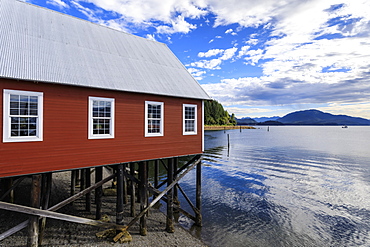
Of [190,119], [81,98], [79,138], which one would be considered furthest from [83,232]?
[190,119]

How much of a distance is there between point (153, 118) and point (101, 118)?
287 cm

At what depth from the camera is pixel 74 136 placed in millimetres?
10203

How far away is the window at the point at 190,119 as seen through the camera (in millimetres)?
14125

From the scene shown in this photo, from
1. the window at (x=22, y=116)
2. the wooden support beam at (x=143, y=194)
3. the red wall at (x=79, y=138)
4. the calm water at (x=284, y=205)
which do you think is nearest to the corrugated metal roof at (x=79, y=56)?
the red wall at (x=79, y=138)

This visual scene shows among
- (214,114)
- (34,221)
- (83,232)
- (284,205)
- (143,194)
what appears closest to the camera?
(34,221)

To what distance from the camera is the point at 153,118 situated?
12.7 meters

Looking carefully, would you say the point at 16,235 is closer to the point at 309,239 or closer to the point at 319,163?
the point at 309,239

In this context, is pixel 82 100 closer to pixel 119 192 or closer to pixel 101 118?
pixel 101 118

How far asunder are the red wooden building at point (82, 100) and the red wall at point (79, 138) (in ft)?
0.11

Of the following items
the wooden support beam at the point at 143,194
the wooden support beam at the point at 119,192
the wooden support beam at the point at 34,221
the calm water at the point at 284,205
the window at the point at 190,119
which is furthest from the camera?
the calm water at the point at 284,205

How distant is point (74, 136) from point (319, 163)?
41260 mm

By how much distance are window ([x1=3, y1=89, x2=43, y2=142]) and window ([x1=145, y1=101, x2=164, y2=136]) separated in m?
4.87

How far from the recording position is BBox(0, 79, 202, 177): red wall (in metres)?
8.99

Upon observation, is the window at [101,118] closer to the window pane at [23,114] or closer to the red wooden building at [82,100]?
the red wooden building at [82,100]
